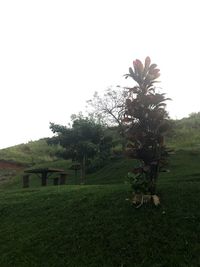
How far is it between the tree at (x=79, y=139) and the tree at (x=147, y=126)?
1418cm

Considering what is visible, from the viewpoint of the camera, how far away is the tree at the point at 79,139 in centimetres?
2630

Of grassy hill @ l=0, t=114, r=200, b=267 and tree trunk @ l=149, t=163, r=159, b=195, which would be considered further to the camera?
tree trunk @ l=149, t=163, r=159, b=195

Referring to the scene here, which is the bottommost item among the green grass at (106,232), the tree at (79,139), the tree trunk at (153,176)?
the green grass at (106,232)

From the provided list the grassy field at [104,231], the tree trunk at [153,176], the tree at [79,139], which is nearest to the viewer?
the grassy field at [104,231]

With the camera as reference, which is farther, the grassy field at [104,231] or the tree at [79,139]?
the tree at [79,139]

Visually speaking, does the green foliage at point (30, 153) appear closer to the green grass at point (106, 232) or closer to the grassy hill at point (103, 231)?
the grassy hill at point (103, 231)

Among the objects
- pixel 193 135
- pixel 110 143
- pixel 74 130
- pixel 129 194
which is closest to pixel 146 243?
pixel 129 194

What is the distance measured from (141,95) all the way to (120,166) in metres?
16.9

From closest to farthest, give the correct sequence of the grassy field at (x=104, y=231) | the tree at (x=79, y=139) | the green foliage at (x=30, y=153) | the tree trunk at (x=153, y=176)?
1. the grassy field at (x=104, y=231)
2. the tree trunk at (x=153, y=176)
3. the tree at (x=79, y=139)
4. the green foliage at (x=30, y=153)

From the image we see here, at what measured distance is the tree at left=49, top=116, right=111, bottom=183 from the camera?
86.3 feet

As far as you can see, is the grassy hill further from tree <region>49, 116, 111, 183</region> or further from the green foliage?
the green foliage

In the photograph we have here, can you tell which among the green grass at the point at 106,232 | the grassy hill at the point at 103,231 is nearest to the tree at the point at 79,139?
Answer: the grassy hill at the point at 103,231

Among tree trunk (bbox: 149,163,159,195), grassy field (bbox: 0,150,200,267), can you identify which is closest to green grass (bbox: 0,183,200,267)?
grassy field (bbox: 0,150,200,267)

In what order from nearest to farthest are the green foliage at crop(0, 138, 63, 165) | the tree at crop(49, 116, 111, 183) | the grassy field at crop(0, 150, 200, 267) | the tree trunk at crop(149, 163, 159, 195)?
the grassy field at crop(0, 150, 200, 267)
the tree trunk at crop(149, 163, 159, 195)
the tree at crop(49, 116, 111, 183)
the green foliage at crop(0, 138, 63, 165)
